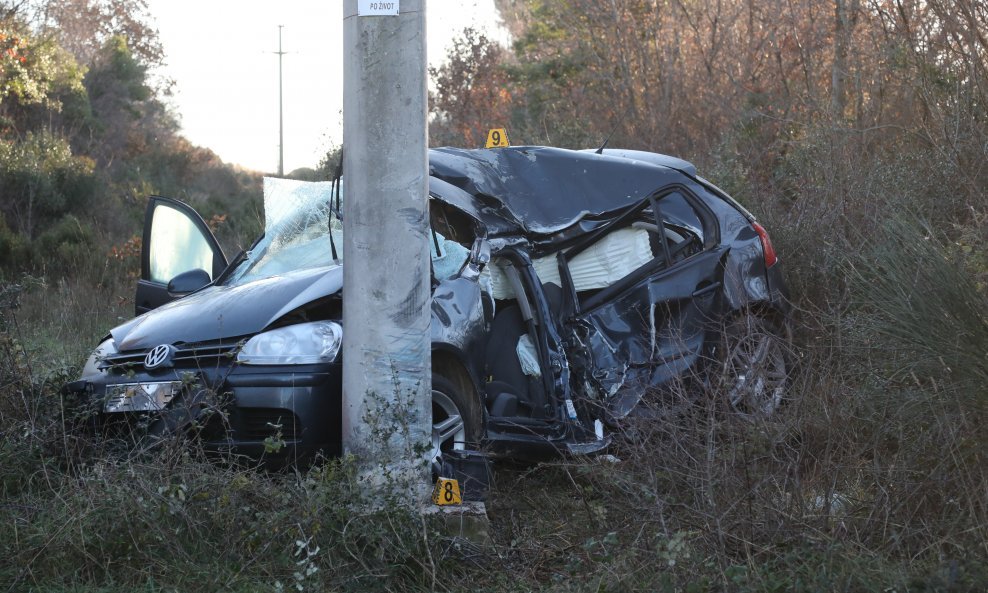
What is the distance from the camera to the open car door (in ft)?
20.2

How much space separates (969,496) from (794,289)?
420cm

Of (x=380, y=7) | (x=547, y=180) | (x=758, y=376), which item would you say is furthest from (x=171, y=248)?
(x=758, y=376)

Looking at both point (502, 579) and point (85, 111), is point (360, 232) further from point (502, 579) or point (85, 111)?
point (85, 111)

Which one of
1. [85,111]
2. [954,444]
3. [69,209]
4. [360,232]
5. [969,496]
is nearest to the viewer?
[969,496]

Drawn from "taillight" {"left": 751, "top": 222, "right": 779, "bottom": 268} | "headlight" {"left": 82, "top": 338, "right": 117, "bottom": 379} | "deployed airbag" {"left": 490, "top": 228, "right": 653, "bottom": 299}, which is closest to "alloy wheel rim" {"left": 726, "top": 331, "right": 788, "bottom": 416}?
"deployed airbag" {"left": 490, "top": 228, "right": 653, "bottom": 299}

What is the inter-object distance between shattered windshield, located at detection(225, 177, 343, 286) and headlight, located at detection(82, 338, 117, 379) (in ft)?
2.58

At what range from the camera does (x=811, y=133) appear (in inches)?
380

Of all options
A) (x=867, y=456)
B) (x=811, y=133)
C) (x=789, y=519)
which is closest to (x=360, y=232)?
(x=789, y=519)

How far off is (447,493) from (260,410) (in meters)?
0.90

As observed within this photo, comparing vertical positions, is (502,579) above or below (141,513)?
below

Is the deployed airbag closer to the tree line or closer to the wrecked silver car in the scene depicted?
the wrecked silver car

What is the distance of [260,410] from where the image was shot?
4277 millimetres

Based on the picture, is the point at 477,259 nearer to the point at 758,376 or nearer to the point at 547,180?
the point at 547,180

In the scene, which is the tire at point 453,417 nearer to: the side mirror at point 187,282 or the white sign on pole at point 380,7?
the white sign on pole at point 380,7
